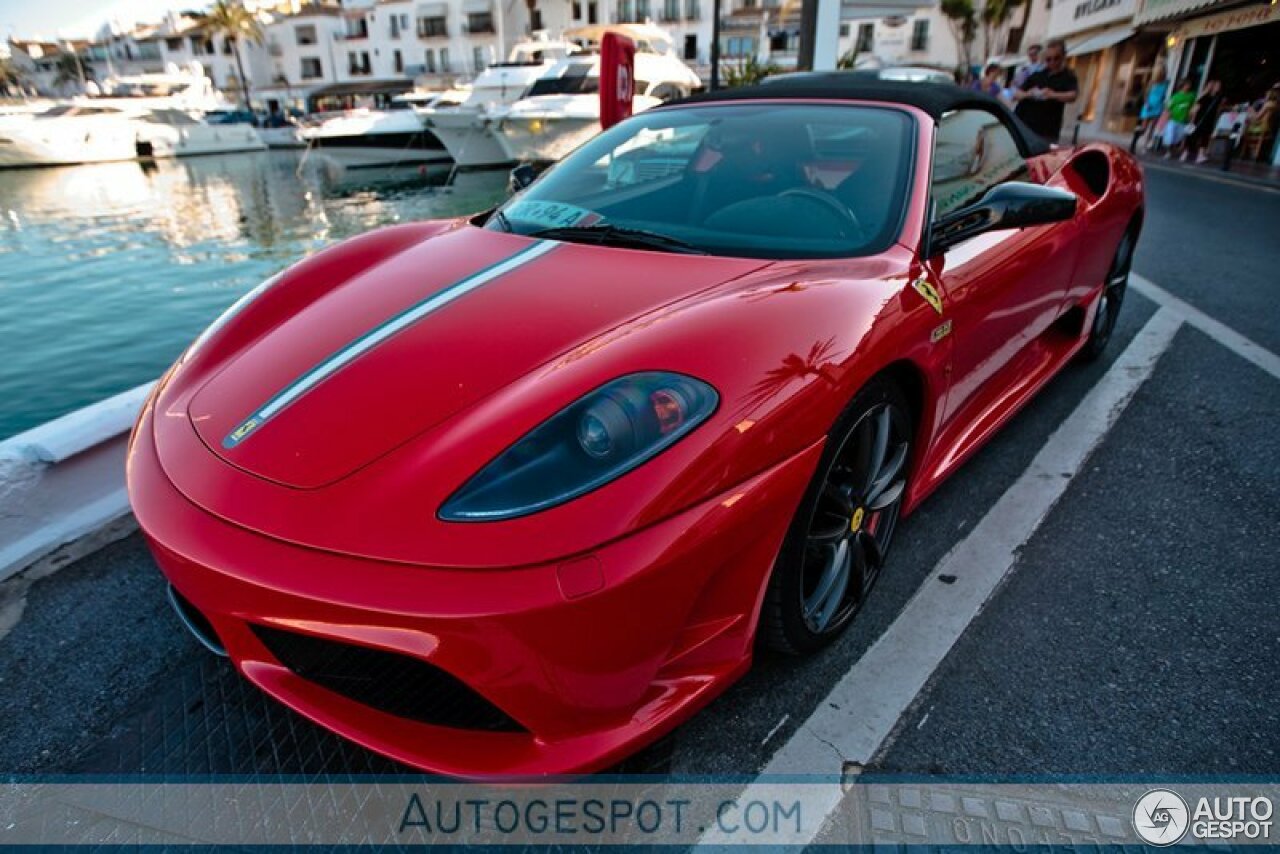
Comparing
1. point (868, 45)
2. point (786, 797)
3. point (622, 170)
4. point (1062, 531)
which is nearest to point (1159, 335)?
point (1062, 531)

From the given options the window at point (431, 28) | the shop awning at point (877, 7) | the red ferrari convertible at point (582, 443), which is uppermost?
the window at point (431, 28)

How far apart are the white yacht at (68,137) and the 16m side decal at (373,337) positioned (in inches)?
1240

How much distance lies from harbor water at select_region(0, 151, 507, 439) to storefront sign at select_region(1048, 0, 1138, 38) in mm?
19144

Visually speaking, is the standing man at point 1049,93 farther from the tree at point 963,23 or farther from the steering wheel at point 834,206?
the tree at point 963,23

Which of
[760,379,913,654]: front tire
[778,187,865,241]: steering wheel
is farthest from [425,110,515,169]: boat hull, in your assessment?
[760,379,913,654]: front tire

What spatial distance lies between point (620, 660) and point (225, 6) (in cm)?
7544

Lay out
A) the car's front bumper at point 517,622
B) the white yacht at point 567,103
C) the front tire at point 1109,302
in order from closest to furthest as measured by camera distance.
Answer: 1. the car's front bumper at point 517,622
2. the front tire at point 1109,302
3. the white yacht at point 567,103

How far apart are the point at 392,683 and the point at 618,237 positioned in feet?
4.16

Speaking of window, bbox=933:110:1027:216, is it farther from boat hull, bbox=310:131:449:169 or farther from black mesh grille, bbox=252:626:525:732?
boat hull, bbox=310:131:449:169

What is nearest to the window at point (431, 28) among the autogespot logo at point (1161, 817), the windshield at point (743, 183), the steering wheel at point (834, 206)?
the windshield at point (743, 183)

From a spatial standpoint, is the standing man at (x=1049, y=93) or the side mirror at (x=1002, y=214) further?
the standing man at (x=1049, y=93)

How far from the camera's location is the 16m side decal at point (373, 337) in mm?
1469

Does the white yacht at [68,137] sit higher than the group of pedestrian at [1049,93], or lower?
lower

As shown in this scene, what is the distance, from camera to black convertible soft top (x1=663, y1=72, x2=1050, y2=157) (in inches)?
92.9
